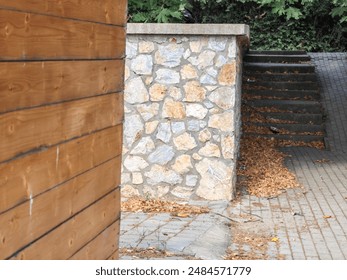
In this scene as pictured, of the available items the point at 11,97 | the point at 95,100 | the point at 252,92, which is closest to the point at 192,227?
the point at 95,100

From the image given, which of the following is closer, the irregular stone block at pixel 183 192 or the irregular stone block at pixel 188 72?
the irregular stone block at pixel 188 72

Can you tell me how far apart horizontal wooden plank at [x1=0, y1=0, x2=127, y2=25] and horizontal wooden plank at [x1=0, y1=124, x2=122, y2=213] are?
1.80 feet

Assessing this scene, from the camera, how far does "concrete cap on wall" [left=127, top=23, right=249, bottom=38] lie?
8602mm

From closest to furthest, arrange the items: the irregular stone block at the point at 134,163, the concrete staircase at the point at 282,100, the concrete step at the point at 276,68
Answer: the irregular stone block at the point at 134,163
the concrete staircase at the point at 282,100
the concrete step at the point at 276,68

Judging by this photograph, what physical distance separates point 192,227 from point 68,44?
459 cm

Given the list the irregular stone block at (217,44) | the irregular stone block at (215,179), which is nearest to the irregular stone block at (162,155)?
the irregular stone block at (215,179)

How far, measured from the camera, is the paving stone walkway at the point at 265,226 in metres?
6.54

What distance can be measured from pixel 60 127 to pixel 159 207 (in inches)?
222

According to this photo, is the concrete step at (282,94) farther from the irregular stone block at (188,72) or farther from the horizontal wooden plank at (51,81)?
the horizontal wooden plank at (51,81)

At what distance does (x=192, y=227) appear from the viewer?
746cm

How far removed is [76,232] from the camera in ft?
11.0

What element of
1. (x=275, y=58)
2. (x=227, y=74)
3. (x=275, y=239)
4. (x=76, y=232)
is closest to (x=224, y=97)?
(x=227, y=74)

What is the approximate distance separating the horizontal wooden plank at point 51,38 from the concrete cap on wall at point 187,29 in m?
4.91

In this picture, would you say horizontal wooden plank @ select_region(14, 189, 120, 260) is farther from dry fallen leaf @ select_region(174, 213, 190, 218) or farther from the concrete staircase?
the concrete staircase
